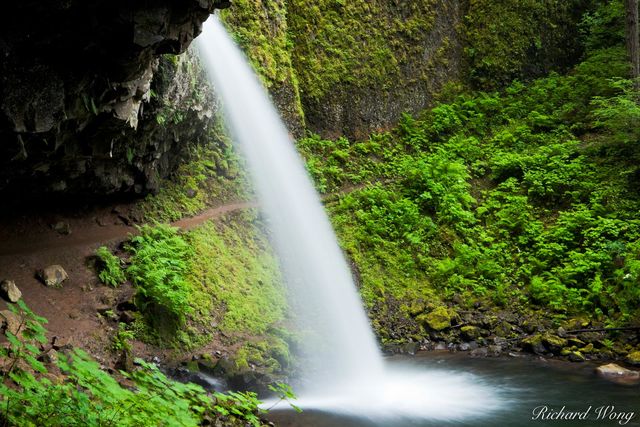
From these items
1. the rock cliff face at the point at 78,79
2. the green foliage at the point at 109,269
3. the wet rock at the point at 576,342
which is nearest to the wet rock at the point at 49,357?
the green foliage at the point at 109,269

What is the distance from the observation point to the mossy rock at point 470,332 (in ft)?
35.3

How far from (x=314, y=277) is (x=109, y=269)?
4.23 meters

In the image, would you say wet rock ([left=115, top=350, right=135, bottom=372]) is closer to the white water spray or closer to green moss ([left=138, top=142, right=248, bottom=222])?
the white water spray

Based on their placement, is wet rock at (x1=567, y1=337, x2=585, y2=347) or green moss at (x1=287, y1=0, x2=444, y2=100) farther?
green moss at (x1=287, y1=0, x2=444, y2=100)

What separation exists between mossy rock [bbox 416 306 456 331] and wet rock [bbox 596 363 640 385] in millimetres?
2924

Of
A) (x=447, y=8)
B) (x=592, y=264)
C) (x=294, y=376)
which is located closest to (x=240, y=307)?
(x=294, y=376)

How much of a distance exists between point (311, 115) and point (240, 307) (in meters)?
8.17

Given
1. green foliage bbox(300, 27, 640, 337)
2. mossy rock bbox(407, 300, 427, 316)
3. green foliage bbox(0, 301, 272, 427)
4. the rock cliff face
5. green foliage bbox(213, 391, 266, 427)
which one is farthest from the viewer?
green foliage bbox(300, 27, 640, 337)

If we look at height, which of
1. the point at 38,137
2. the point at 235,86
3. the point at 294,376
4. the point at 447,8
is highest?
the point at 447,8

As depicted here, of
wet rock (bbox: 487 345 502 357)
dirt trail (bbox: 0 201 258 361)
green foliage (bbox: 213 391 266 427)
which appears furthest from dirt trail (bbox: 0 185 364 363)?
wet rock (bbox: 487 345 502 357)

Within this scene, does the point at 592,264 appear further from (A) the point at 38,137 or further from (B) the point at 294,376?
(A) the point at 38,137

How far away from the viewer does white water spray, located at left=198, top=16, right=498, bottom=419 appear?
832 cm

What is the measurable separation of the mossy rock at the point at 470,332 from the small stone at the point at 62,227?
800 cm

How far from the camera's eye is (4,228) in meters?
9.09
